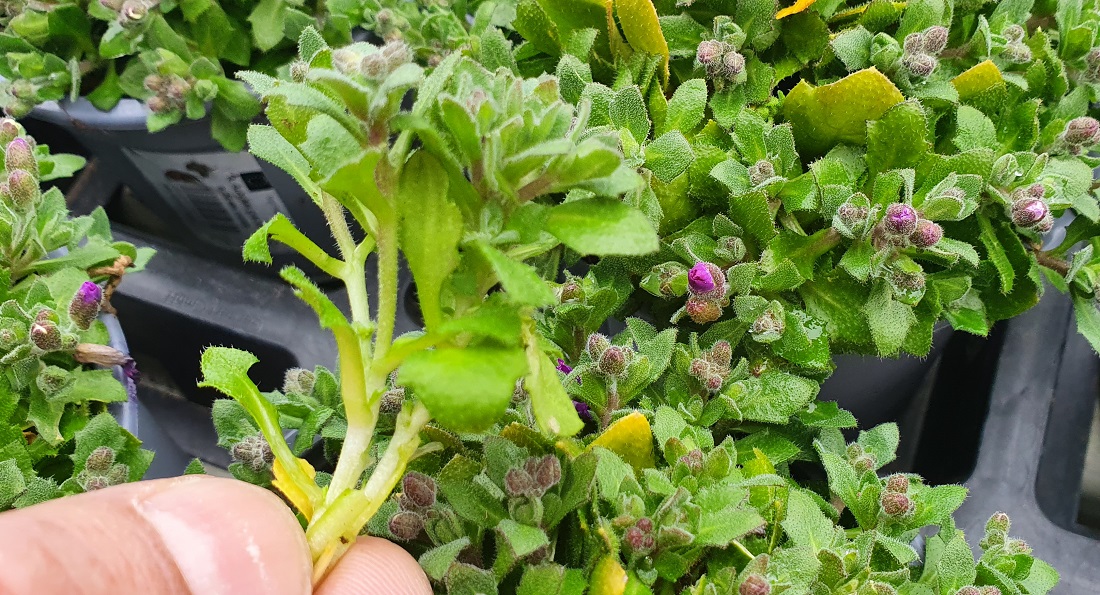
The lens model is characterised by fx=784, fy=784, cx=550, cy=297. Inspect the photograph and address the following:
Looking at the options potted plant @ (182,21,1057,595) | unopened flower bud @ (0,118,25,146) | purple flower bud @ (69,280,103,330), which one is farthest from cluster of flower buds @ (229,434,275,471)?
unopened flower bud @ (0,118,25,146)

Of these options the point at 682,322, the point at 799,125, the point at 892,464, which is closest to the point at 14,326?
the point at 682,322

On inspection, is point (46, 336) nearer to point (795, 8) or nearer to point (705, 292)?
point (705, 292)

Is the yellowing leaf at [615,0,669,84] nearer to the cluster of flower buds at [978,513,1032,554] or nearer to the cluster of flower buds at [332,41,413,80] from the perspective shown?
the cluster of flower buds at [332,41,413,80]

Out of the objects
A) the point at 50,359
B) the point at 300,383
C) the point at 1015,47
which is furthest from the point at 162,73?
the point at 1015,47

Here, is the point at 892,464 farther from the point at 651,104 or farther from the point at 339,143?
the point at 339,143

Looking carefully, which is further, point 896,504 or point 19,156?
point 19,156

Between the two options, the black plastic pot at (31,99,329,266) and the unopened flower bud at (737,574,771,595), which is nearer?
the unopened flower bud at (737,574,771,595)

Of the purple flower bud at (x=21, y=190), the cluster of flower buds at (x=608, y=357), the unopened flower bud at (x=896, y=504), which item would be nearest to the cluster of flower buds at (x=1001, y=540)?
the unopened flower bud at (x=896, y=504)
